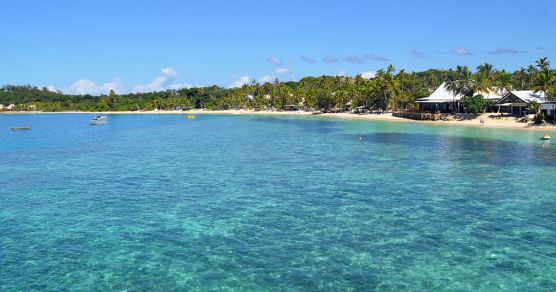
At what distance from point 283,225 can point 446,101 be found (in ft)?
284

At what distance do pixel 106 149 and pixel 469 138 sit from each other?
5112 centimetres

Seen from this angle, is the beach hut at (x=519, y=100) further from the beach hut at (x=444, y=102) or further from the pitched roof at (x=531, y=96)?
the beach hut at (x=444, y=102)

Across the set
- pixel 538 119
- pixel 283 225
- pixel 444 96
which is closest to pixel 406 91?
pixel 444 96

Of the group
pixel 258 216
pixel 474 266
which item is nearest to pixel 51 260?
pixel 258 216

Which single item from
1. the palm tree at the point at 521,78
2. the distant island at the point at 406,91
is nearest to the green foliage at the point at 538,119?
the distant island at the point at 406,91

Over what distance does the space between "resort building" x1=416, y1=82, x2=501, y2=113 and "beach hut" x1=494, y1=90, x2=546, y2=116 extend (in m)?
7.06

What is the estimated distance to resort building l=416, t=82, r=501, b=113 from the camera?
3809 inches

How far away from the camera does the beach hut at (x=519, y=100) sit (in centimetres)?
8125

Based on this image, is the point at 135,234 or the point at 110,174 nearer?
the point at 135,234

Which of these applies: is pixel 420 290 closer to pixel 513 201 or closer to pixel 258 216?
pixel 258 216

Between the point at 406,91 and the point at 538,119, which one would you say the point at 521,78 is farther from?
the point at 538,119

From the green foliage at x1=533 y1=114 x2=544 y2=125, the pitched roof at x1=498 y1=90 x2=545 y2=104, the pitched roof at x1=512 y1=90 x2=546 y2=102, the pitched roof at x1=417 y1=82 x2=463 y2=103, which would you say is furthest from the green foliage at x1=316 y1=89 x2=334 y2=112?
the green foliage at x1=533 y1=114 x2=544 y2=125

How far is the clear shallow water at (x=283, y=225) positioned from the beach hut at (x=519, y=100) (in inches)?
1666

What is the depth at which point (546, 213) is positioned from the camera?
78.7ft
